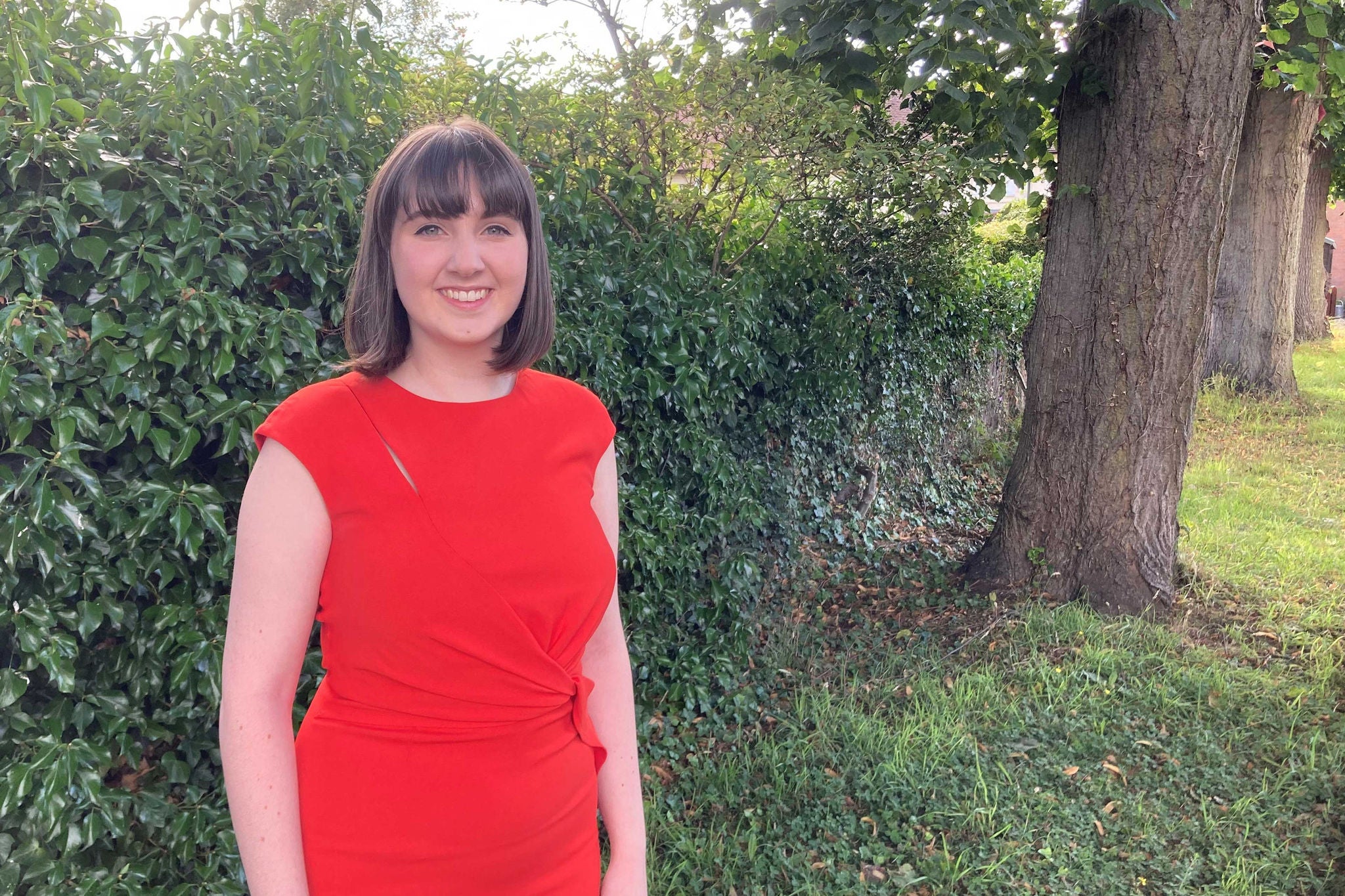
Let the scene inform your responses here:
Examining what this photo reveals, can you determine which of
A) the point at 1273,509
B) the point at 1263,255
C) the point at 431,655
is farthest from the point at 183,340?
the point at 1263,255

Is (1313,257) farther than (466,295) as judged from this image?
Yes

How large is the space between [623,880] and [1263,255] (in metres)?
11.4

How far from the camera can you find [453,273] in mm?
1433

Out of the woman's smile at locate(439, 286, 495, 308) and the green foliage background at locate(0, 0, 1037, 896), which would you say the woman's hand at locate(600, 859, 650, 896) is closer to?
the woman's smile at locate(439, 286, 495, 308)

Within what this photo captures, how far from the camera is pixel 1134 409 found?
4711mm

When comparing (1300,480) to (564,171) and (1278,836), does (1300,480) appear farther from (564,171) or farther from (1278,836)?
(564,171)

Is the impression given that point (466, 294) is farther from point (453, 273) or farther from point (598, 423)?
point (598, 423)

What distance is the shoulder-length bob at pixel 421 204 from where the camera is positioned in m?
1.42

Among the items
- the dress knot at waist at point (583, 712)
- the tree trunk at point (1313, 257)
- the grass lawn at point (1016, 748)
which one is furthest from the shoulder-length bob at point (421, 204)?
the tree trunk at point (1313, 257)

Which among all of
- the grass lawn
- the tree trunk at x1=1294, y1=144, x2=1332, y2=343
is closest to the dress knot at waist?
the grass lawn

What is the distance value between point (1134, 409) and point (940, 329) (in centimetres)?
237

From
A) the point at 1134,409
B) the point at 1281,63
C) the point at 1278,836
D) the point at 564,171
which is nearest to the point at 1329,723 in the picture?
the point at 1278,836

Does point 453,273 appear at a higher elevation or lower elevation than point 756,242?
lower

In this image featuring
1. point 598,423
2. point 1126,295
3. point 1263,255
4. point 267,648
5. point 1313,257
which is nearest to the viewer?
point 267,648
